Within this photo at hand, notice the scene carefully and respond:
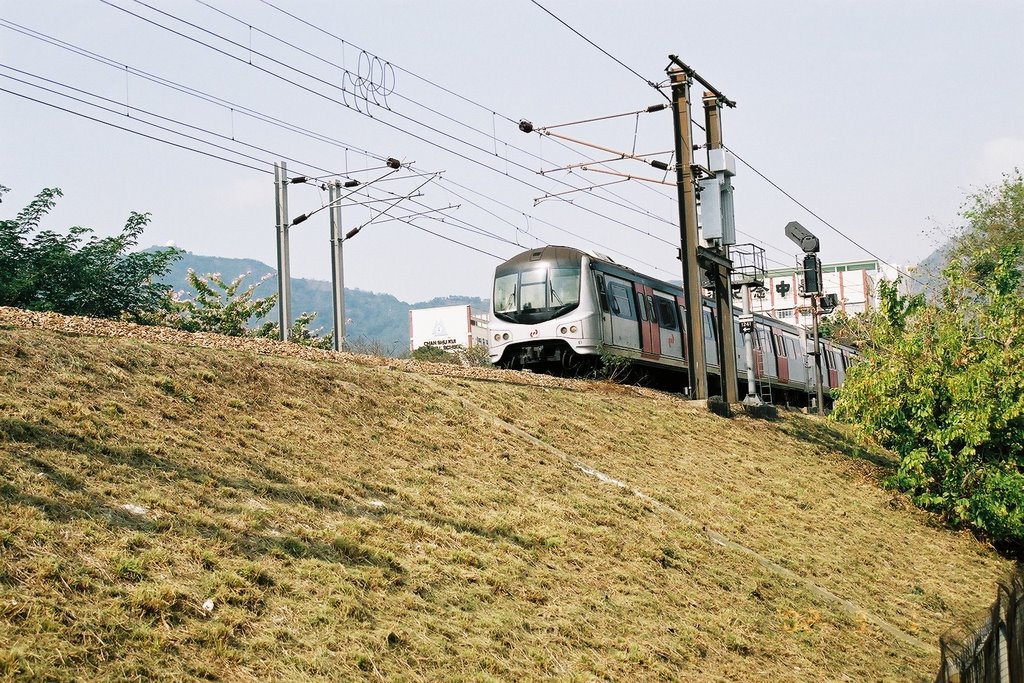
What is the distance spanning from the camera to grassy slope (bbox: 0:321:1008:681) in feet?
25.4

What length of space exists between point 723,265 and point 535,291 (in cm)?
442

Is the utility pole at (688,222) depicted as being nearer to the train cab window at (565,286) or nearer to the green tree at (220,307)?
the train cab window at (565,286)

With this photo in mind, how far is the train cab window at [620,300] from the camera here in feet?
87.6

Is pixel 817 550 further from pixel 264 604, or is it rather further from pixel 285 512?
pixel 264 604

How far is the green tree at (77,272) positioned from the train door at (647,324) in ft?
52.6

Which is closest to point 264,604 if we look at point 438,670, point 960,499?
point 438,670

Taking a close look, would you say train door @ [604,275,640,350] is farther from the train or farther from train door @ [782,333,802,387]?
train door @ [782,333,802,387]

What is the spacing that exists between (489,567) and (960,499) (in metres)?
13.0

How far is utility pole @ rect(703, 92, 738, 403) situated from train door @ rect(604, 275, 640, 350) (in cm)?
230

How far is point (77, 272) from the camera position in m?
34.9

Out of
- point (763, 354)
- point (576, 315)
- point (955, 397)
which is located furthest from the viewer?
point (763, 354)

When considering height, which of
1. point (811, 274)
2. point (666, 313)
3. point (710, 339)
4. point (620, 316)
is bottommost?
point (710, 339)

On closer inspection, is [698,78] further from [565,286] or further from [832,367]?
[832,367]

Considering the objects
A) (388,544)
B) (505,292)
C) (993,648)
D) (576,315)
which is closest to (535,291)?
(505,292)
